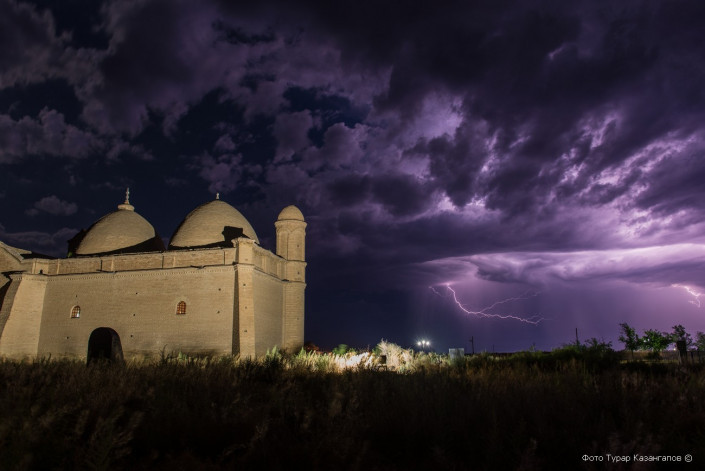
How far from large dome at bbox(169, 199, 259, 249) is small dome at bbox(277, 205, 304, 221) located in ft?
7.03

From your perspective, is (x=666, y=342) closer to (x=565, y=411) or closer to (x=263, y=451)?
(x=565, y=411)

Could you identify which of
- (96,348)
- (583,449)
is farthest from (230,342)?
(583,449)

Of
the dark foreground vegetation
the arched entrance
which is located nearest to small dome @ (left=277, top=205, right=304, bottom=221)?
the arched entrance

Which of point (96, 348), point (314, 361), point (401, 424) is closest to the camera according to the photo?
point (401, 424)

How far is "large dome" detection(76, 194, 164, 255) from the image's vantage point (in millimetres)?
28808

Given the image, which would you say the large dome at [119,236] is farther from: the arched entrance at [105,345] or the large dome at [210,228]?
the arched entrance at [105,345]

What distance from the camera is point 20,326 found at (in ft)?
87.0

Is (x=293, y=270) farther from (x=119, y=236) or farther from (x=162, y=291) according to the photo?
(x=119, y=236)

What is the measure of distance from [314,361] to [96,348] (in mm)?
7602

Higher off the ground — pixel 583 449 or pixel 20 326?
pixel 20 326

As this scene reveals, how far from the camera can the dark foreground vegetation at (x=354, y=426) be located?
507 cm

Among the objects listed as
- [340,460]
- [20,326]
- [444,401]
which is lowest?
[340,460]

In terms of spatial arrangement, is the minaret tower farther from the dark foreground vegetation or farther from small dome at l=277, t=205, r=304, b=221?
the dark foreground vegetation

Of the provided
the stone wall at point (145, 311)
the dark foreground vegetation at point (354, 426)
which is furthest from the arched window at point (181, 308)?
the dark foreground vegetation at point (354, 426)
